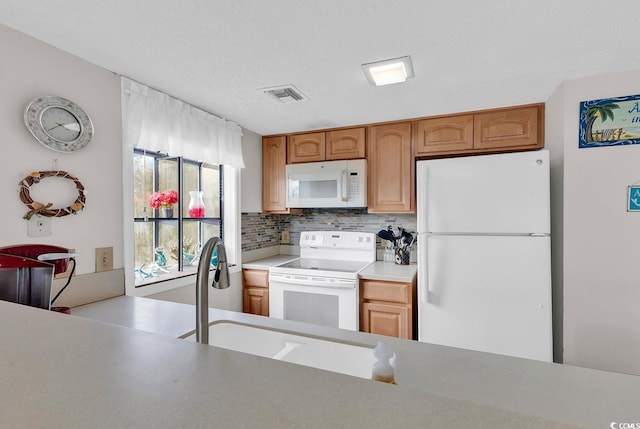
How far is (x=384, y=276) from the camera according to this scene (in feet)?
7.59

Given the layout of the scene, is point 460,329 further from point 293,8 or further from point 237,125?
point 237,125

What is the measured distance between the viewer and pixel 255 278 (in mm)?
2754

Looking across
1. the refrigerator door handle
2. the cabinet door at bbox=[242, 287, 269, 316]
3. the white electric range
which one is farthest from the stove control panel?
the refrigerator door handle

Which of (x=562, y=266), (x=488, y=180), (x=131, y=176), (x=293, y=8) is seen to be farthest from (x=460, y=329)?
(x=131, y=176)

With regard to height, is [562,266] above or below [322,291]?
above

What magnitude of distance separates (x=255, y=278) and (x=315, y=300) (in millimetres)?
632

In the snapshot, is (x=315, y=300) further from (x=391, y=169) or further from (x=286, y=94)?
(x=286, y=94)

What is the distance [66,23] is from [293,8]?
954 mm

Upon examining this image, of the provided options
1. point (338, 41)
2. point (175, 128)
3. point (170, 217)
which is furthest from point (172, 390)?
point (170, 217)

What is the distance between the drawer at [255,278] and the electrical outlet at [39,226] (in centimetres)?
155

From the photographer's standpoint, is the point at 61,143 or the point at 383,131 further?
the point at 383,131

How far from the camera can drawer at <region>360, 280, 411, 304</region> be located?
2.26 meters

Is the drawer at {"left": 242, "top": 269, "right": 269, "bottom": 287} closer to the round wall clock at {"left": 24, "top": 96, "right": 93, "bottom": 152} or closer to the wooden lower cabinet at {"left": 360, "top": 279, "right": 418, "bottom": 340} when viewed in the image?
the wooden lower cabinet at {"left": 360, "top": 279, "right": 418, "bottom": 340}

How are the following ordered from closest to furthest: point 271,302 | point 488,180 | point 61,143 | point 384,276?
1. point 61,143
2. point 488,180
3. point 384,276
4. point 271,302
